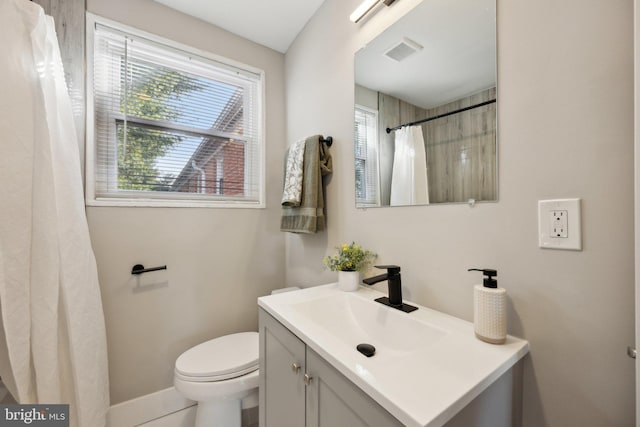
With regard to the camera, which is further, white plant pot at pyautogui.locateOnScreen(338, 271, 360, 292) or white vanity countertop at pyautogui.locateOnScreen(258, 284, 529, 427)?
white plant pot at pyautogui.locateOnScreen(338, 271, 360, 292)

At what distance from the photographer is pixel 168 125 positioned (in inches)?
60.9

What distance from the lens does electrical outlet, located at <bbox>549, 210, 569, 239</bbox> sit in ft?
1.95

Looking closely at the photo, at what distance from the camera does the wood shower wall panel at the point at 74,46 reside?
1.24 meters

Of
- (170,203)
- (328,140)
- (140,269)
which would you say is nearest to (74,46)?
(170,203)

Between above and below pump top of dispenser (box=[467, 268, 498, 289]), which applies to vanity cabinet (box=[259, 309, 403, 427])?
below

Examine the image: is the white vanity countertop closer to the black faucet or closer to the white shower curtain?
the black faucet

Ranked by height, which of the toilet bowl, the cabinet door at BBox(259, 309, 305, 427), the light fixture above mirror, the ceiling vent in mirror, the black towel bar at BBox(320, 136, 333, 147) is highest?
the light fixture above mirror

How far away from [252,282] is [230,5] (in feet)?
5.88

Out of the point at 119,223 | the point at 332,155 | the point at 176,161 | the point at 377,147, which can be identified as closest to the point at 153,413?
the point at 119,223

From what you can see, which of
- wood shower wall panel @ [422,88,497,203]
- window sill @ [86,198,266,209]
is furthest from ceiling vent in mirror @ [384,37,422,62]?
window sill @ [86,198,266,209]

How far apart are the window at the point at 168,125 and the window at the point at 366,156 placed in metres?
0.88

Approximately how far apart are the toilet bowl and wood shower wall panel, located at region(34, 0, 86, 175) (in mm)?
1211

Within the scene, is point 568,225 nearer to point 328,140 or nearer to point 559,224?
point 559,224

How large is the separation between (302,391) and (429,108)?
1.05 meters
